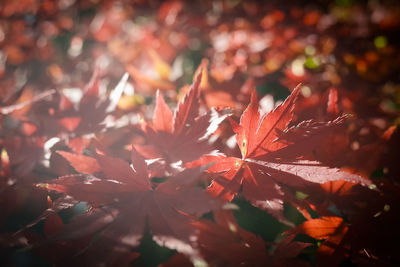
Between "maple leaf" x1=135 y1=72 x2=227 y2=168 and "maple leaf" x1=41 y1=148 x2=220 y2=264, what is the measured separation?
69 mm

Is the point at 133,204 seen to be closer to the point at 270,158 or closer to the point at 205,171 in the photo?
the point at 205,171

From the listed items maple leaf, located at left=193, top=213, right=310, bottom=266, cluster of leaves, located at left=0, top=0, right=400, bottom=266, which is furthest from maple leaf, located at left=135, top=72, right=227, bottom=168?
maple leaf, located at left=193, top=213, right=310, bottom=266

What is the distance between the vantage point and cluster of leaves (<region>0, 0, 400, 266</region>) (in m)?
0.39

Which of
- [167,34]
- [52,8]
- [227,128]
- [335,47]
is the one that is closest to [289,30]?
[335,47]

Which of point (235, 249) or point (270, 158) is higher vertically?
point (270, 158)

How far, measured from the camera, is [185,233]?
37 cm

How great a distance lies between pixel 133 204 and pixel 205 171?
14 centimetres

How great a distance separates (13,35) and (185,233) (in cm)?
175

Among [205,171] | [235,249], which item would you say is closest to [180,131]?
[205,171]

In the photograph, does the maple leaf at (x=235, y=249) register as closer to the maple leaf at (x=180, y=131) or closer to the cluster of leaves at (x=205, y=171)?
the cluster of leaves at (x=205, y=171)

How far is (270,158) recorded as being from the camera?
1.45 ft

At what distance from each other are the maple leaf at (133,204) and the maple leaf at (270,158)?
0.19ft

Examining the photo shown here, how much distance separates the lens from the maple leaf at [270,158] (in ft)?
1.31

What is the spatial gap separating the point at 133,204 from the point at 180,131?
0.16m
